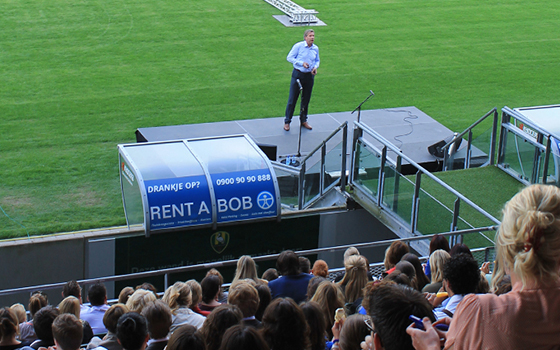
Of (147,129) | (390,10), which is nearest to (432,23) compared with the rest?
(390,10)

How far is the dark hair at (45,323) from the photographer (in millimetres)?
5160

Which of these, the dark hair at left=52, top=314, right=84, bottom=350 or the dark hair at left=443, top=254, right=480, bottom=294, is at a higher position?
the dark hair at left=443, top=254, right=480, bottom=294

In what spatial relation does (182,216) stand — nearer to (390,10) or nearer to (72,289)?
(72,289)

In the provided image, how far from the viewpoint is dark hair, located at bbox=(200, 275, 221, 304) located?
595 centimetres

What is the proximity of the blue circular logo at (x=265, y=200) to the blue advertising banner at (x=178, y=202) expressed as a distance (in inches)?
28.4

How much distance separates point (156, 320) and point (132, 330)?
1.20 feet

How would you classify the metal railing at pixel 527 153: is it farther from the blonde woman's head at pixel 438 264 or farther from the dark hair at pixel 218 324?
the dark hair at pixel 218 324

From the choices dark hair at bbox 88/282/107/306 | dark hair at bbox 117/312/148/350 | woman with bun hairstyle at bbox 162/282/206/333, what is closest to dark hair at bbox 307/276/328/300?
woman with bun hairstyle at bbox 162/282/206/333

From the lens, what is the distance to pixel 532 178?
9.98 m

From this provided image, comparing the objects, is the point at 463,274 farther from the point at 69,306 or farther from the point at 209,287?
the point at 69,306

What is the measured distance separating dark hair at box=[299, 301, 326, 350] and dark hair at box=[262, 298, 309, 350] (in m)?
0.46

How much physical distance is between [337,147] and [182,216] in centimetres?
284

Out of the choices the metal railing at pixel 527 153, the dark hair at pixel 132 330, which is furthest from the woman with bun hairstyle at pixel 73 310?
the metal railing at pixel 527 153

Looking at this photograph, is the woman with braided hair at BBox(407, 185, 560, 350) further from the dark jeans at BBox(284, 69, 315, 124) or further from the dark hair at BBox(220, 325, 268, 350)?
the dark jeans at BBox(284, 69, 315, 124)
